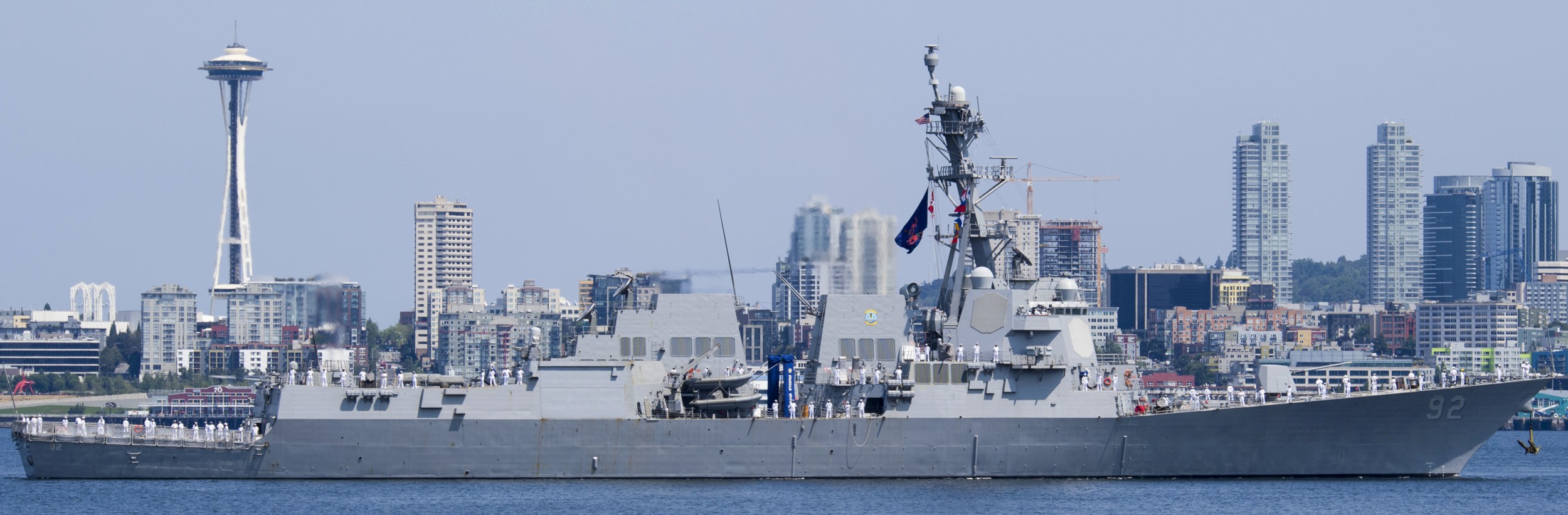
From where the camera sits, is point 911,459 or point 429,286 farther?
point 429,286

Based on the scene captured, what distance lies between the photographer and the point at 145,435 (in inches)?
1635

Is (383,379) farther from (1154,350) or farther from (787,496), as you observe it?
(1154,350)

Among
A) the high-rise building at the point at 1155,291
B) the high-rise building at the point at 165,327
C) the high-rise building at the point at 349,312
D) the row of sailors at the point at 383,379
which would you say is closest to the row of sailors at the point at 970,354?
the row of sailors at the point at 383,379

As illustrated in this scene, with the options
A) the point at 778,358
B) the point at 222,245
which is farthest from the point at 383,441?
the point at 222,245

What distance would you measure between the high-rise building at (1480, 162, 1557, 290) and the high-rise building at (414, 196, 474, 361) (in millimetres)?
87622

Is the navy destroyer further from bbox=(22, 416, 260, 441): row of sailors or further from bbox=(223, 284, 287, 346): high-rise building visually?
bbox=(223, 284, 287, 346): high-rise building

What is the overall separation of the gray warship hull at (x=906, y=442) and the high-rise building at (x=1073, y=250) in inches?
3402

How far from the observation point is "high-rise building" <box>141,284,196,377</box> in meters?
133

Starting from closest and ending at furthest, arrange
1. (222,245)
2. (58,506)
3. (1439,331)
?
(58,506)
(1439,331)
(222,245)

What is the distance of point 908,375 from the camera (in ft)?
132

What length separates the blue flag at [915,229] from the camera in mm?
42531

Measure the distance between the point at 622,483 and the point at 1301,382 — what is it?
7273 centimetres

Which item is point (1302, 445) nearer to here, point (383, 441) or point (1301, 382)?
point (383, 441)

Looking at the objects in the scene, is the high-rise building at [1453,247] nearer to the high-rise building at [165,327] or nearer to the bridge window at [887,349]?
the high-rise building at [165,327]
